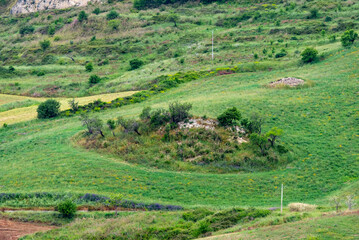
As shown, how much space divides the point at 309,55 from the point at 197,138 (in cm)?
3039

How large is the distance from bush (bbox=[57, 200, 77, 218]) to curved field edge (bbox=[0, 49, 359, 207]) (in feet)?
10.7

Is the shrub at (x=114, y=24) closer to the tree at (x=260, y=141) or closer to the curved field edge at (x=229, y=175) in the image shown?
the curved field edge at (x=229, y=175)

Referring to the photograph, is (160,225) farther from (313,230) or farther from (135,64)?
(135,64)

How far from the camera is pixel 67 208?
92.8ft

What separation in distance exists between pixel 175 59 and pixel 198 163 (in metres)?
41.4

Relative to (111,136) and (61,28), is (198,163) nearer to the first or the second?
(111,136)

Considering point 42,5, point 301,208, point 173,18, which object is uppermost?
point 42,5

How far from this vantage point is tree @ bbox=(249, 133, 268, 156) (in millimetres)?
35594

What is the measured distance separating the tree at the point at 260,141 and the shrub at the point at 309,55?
93.6 ft

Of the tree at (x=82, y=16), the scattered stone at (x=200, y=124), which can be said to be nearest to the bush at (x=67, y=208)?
the scattered stone at (x=200, y=124)

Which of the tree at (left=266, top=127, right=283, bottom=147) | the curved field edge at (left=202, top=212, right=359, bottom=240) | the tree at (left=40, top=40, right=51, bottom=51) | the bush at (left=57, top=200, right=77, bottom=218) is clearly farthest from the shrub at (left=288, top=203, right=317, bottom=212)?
the tree at (left=40, top=40, right=51, bottom=51)

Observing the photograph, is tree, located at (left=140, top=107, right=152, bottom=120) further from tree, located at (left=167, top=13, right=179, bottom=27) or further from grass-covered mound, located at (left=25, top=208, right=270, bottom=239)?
tree, located at (left=167, top=13, right=179, bottom=27)

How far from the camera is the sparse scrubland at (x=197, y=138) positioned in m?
26.6

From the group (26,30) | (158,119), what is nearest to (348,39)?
(158,119)
